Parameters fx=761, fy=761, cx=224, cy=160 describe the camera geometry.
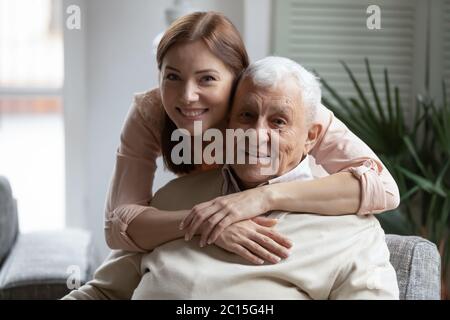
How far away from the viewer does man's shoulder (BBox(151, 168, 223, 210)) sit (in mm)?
1516

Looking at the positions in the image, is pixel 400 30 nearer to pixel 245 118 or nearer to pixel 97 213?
pixel 97 213

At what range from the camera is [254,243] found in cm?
133

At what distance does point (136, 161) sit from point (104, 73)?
1.45 m

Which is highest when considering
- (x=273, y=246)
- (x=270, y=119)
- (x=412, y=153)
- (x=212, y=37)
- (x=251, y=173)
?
(x=212, y=37)

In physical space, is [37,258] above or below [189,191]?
below

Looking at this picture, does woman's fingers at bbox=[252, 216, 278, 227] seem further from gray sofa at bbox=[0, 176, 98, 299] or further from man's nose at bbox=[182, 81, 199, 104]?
gray sofa at bbox=[0, 176, 98, 299]

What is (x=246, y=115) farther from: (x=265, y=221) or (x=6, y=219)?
(x=6, y=219)

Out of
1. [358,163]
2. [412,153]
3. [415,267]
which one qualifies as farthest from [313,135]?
[412,153]

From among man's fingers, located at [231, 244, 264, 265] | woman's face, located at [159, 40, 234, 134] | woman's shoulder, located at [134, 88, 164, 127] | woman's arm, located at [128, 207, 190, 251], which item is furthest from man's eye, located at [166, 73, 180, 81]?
man's fingers, located at [231, 244, 264, 265]

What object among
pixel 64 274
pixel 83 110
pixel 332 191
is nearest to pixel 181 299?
pixel 332 191

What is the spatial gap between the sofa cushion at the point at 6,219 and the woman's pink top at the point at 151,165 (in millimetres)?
1281
